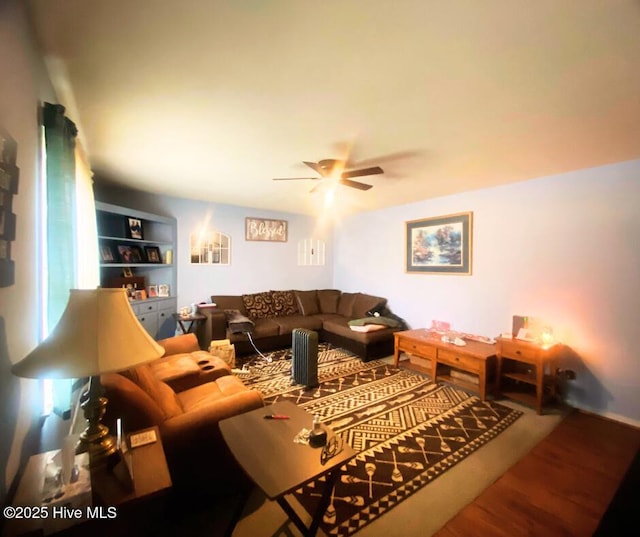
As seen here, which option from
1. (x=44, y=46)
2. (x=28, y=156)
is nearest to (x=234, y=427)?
(x=28, y=156)

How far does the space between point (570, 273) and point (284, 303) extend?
401 cm

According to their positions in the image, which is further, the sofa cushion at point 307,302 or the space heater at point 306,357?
the sofa cushion at point 307,302

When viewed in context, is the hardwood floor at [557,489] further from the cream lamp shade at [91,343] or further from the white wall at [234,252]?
the white wall at [234,252]

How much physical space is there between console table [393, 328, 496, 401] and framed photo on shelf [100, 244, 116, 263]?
3.91 m

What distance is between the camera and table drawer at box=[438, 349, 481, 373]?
118 inches

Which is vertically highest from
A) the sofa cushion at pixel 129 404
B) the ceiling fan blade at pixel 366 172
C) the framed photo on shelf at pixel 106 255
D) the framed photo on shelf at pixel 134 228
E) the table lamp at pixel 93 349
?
the ceiling fan blade at pixel 366 172

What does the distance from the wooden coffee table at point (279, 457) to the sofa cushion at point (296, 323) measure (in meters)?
2.82

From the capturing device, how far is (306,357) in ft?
10.3

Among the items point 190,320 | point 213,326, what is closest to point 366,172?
point 213,326

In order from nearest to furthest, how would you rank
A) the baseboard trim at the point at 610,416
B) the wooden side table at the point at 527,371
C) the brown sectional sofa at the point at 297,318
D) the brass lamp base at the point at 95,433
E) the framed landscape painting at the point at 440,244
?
the brass lamp base at the point at 95,433 → the baseboard trim at the point at 610,416 → the wooden side table at the point at 527,371 → the framed landscape painting at the point at 440,244 → the brown sectional sofa at the point at 297,318

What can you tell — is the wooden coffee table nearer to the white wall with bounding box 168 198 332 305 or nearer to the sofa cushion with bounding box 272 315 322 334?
the sofa cushion with bounding box 272 315 322 334

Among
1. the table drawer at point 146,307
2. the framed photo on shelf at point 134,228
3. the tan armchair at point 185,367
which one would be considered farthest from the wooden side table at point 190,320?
the framed photo on shelf at point 134,228

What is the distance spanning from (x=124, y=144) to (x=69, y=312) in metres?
2.03

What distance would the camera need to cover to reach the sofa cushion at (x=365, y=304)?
486cm
